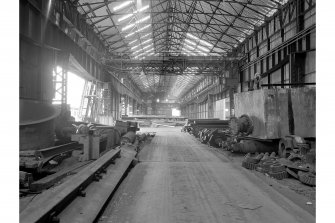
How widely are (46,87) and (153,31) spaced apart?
14001 millimetres

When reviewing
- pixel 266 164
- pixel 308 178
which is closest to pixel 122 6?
pixel 266 164

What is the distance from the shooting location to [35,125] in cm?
623

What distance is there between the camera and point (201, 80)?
35625 millimetres

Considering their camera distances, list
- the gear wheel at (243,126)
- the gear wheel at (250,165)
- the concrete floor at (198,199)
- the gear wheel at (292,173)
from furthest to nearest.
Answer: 1. the gear wheel at (243,126)
2. the gear wheel at (250,165)
3. the gear wheel at (292,173)
4. the concrete floor at (198,199)

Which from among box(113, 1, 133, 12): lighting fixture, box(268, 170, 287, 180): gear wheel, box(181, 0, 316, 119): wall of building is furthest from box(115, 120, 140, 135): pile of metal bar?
box(268, 170, 287, 180): gear wheel

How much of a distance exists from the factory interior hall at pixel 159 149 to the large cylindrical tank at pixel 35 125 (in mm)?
26

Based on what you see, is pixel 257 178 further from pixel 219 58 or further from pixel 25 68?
pixel 219 58

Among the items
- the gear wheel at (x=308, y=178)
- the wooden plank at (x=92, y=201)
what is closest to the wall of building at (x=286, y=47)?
the gear wheel at (x=308, y=178)

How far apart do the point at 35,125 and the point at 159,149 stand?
511cm

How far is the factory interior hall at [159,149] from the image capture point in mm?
3684

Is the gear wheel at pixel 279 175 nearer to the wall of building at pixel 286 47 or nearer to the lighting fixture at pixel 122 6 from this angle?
the wall of building at pixel 286 47

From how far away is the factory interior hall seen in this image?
368cm

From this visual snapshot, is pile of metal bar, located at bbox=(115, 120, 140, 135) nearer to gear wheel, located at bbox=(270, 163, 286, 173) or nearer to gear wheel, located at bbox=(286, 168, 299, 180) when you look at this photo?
gear wheel, located at bbox=(270, 163, 286, 173)

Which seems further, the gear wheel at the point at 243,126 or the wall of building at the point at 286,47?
the wall of building at the point at 286,47
